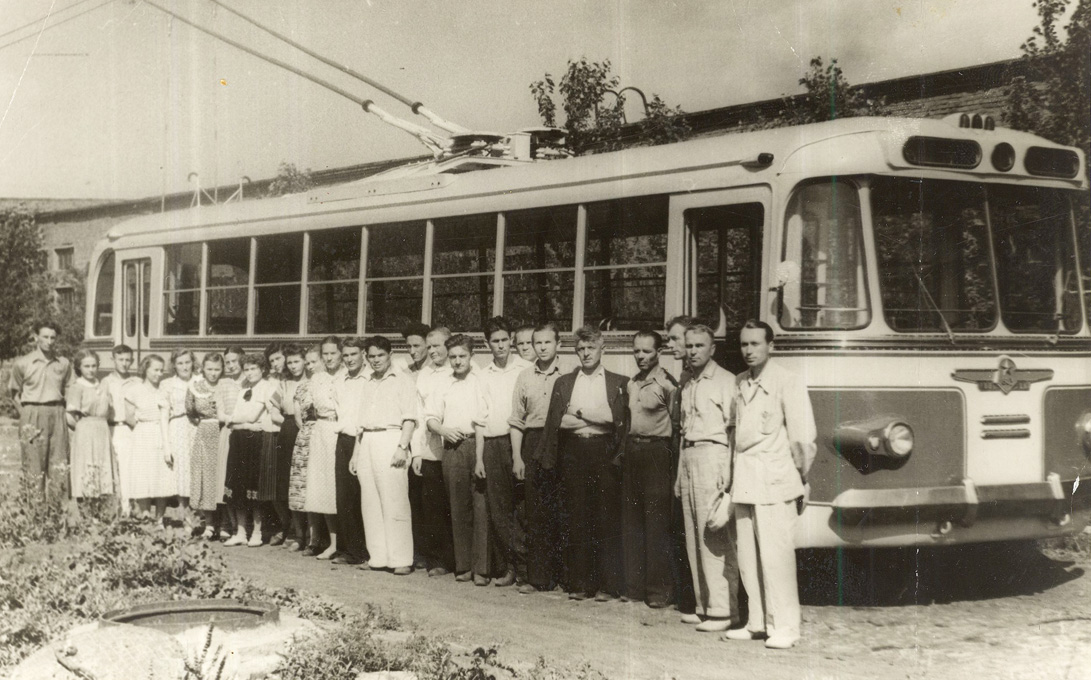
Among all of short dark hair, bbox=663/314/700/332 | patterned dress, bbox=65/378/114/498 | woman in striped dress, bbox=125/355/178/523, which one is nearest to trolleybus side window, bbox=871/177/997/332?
short dark hair, bbox=663/314/700/332

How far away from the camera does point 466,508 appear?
8289 millimetres

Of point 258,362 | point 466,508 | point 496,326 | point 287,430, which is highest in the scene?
point 496,326

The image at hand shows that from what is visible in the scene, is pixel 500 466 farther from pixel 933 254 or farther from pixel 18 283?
pixel 18 283

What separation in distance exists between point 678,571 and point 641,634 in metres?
0.83

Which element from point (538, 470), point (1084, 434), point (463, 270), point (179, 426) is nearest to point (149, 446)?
point (179, 426)

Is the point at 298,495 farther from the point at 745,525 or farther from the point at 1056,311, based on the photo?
the point at 1056,311

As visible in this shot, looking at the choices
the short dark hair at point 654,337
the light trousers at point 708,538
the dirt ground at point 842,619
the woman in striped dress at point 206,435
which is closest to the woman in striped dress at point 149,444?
the woman in striped dress at point 206,435

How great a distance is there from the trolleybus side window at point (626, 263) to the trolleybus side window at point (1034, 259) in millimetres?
2179

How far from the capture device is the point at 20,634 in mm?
6328

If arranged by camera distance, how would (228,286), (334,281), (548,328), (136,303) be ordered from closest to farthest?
(548,328) → (334,281) → (228,286) → (136,303)

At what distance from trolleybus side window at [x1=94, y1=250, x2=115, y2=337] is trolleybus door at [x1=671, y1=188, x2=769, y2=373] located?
27.8 feet

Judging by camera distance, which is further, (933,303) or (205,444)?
(205,444)

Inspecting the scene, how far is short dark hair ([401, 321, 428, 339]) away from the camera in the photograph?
30.1ft

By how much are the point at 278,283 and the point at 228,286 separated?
3.12 ft
